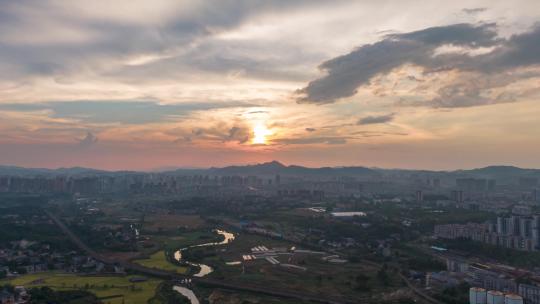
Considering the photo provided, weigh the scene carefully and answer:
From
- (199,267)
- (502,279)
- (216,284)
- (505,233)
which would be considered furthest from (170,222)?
(502,279)

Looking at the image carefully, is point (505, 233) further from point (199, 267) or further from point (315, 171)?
point (315, 171)

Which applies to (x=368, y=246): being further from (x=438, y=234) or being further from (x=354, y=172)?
(x=354, y=172)

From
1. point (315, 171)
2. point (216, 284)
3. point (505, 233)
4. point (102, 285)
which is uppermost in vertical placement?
point (315, 171)

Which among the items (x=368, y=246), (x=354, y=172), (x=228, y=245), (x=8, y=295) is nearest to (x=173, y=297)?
(x=8, y=295)

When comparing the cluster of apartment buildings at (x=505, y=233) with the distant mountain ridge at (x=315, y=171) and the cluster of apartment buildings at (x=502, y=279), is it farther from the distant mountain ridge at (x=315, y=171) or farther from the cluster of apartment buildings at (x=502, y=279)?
the distant mountain ridge at (x=315, y=171)

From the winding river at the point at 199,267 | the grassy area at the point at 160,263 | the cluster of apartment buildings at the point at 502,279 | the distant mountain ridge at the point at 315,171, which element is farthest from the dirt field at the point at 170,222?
the distant mountain ridge at the point at 315,171

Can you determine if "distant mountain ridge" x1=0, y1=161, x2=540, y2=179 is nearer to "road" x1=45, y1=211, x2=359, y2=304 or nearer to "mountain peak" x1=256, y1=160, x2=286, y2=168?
"mountain peak" x1=256, y1=160, x2=286, y2=168

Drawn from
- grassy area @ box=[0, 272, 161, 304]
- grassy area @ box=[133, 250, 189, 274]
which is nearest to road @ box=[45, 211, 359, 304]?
grassy area @ box=[133, 250, 189, 274]
